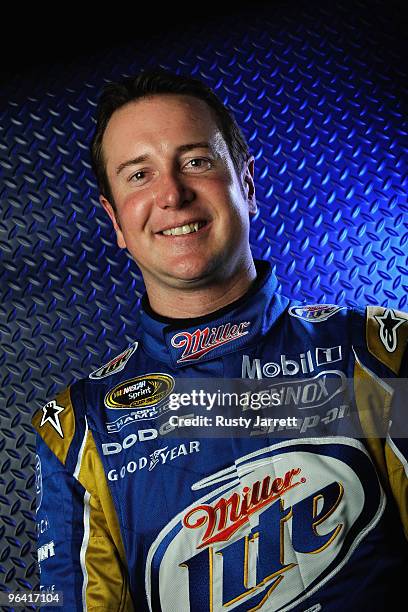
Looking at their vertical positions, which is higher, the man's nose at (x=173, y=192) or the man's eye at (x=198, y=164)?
the man's eye at (x=198, y=164)

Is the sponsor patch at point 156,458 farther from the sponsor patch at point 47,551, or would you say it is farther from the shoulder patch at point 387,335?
→ the shoulder patch at point 387,335

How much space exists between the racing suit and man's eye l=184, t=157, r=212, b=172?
8.5 inches

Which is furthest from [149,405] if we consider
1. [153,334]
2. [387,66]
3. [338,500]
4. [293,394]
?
[387,66]

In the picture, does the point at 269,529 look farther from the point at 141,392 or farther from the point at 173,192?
the point at 173,192

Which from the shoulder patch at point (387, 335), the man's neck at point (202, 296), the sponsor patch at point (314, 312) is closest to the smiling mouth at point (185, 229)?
the man's neck at point (202, 296)

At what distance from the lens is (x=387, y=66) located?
1.80 m

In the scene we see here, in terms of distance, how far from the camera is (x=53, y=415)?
1.47 m

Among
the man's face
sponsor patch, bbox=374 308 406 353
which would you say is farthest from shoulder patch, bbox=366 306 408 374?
the man's face

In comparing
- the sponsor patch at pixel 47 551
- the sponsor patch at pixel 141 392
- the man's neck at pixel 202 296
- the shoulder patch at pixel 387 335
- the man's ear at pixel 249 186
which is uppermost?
the man's ear at pixel 249 186

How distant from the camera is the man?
127 cm

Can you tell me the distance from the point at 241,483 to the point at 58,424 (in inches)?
14.0

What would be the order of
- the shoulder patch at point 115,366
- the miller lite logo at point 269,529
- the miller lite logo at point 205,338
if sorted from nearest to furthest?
the miller lite logo at point 269,529 < the miller lite logo at point 205,338 < the shoulder patch at point 115,366

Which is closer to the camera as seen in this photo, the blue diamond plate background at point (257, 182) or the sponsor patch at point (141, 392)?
the sponsor patch at point (141, 392)

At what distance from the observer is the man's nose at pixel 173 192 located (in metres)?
1.39
